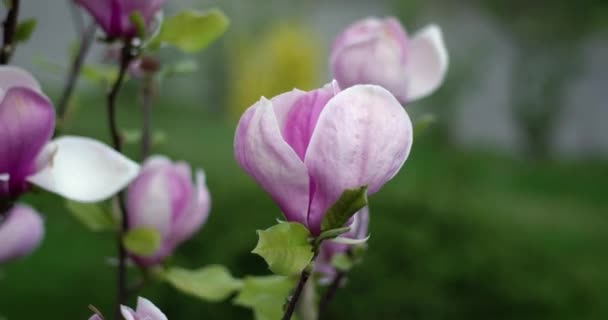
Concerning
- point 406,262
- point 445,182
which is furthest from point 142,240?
point 445,182

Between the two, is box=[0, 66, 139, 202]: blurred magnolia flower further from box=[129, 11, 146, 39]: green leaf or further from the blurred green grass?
the blurred green grass

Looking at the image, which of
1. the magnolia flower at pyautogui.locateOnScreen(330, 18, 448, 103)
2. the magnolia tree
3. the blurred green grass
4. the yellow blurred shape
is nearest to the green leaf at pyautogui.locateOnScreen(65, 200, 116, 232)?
the magnolia tree

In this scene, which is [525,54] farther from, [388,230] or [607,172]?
[388,230]

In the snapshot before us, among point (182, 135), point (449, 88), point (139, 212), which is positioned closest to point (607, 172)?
point (449, 88)

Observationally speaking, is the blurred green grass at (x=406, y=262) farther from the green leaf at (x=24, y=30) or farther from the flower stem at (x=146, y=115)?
the green leaf at (x=24, y=30)

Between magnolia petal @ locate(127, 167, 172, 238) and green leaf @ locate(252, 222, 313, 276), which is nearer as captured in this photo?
green leaf @ locate(252, 222, 313, 276)

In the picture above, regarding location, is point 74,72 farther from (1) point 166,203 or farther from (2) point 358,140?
(2) point 358,140
